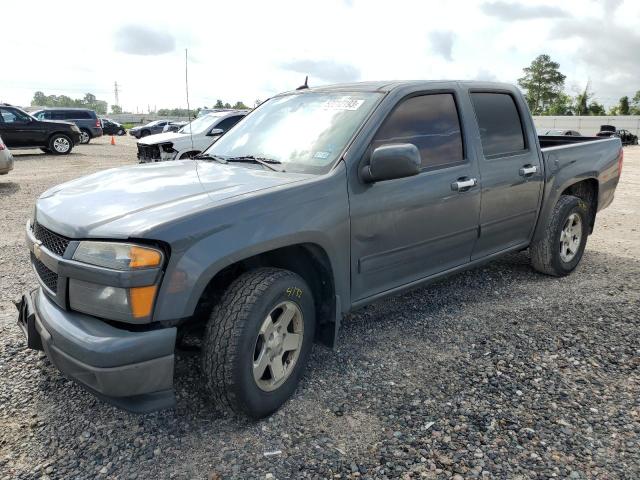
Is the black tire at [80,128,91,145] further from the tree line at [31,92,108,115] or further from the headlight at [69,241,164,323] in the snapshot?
the tree line at [31,92,108,115]

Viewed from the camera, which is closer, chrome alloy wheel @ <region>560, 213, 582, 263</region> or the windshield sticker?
the windshield sticker

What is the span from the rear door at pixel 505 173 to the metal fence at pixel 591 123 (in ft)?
177

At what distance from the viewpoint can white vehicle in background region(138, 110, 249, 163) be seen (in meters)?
10.7

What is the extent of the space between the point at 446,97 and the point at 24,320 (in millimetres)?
3080

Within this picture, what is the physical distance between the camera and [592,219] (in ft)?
17.9

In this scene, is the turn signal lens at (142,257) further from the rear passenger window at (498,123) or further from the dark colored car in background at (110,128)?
the dark colored car in background at (110,128)

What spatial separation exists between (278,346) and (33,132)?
17.7 m

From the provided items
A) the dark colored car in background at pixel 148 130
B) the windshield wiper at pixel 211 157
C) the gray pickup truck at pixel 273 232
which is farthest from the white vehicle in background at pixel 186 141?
the dark colored car in background at pixel 148 130

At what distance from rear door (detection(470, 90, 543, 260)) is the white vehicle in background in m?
6.82

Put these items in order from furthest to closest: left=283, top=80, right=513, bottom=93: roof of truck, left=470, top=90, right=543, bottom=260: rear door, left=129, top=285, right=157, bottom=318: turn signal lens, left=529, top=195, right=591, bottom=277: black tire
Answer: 1. left=529, top=195, right=591, bottom=277: black tire
2. left=470, top=90, right=543, bottom=260: rear door
3. left=283, top=80, right=513, bottom=93: roof of truck
4. left=129, top=285, right=157, bottom=318: turn signal lens

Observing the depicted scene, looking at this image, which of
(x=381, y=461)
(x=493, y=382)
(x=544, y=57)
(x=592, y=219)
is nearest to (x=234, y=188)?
(x=381, y=461)

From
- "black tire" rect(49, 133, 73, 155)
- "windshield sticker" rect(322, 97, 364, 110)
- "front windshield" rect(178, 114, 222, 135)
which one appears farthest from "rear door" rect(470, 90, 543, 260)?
"black tire" rect(49, 133, 73, 155)

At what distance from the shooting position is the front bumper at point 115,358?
2.24 meters

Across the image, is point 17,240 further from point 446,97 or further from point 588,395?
point 588,395
